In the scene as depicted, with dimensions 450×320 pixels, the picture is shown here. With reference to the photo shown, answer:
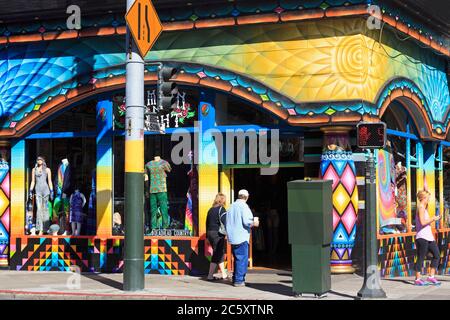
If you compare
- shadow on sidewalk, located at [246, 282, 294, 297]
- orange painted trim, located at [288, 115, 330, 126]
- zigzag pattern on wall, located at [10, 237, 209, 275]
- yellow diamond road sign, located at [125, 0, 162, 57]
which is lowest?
shadow on sidewalk, located at [246, 282, 294, 297]

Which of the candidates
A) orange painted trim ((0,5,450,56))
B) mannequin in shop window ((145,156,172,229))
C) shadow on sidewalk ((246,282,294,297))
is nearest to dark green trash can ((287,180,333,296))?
shadow on sidewalk ((246,282,294,297))

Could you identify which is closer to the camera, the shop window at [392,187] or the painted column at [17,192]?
the shop window at [392,187]

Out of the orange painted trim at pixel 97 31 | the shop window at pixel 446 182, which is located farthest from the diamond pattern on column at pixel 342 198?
the shop window at pixel 446 182

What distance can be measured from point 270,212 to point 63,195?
516cm

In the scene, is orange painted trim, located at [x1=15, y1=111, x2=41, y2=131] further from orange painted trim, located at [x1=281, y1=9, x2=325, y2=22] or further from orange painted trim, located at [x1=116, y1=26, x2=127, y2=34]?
orange painted trim, located at [x1=281, y1=9, x2=325, y2=22]

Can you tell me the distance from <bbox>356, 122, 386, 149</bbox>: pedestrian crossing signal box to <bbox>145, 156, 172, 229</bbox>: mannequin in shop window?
5.84 meters

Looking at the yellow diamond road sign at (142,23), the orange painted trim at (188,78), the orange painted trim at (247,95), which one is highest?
the yellow diamond road sign at (142,23)

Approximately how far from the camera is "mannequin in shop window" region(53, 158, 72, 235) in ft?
64.2

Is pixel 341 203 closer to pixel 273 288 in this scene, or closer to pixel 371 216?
pixel 273 288

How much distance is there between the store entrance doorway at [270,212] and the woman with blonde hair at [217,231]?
289 cm

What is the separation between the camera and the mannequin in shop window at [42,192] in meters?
19.6

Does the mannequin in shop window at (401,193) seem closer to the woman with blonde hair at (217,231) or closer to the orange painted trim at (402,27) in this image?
the orange painted trim at (402,27)

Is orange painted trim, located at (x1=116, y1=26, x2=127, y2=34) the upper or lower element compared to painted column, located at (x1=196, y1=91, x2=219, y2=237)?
upper

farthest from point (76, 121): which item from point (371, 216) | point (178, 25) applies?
point (371, 216)
